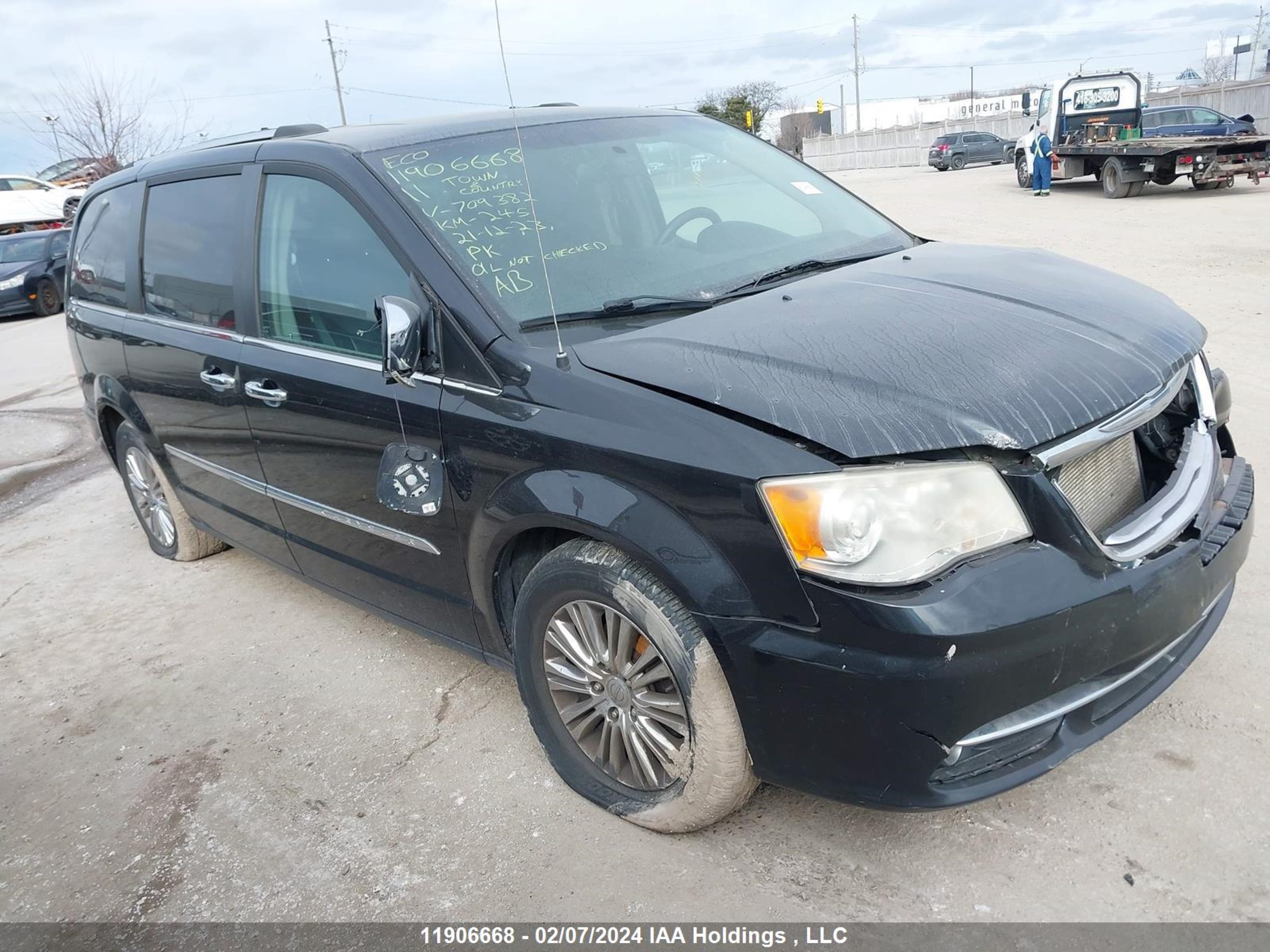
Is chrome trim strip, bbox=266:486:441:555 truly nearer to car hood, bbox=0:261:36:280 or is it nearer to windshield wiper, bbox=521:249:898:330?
windshield wiper, bbox=521:249:898:330

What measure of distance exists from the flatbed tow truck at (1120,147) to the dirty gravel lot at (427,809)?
14.9 meters

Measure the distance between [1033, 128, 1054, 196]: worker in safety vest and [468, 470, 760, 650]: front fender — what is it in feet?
66.0

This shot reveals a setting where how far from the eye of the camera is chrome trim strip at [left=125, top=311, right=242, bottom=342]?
364 cm

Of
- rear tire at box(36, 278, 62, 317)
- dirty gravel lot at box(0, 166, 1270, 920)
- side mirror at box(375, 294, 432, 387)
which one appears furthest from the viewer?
rear tire at box(36, 278, 62, 317)

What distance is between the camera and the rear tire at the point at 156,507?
15.6 feet

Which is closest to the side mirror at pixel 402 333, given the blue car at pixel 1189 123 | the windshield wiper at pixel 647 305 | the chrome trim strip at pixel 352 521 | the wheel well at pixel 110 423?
the windshield wiper at pixel 647 305

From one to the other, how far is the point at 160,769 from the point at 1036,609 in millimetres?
2736

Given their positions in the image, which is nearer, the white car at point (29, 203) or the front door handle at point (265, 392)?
the front door handle at point (265, 392)

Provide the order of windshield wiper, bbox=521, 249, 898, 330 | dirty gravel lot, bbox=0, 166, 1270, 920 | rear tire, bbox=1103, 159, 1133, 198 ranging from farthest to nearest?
1. rear tire, bbox=1103, 159, 1133, 198
2. windshield wiper, bbox=521, 249, 898, 330
3. dirty gravel lot, bbox=0, 166, 1270, 920

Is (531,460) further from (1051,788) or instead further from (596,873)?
(1051,788)

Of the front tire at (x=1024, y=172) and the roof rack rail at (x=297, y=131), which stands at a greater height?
the roof rack rail at (x=297, y=131)

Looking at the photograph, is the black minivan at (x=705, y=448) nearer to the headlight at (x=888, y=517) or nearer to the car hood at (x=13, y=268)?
the headlight at (x=888, y=517)

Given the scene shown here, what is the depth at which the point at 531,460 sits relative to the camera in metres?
2.54

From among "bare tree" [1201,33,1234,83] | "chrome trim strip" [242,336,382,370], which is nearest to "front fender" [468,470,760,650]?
"chrome trim strip" [242,336,382,370]
